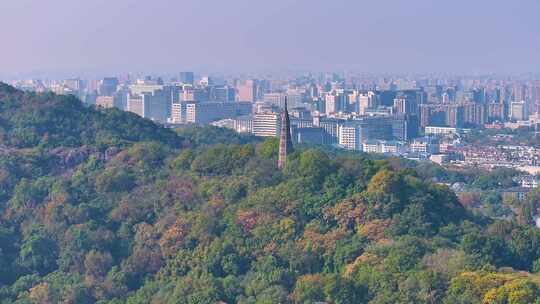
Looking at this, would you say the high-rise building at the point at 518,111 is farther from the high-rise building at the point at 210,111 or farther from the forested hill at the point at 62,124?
the forested hill at the point at 62,124

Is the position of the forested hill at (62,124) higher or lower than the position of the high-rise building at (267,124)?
higher

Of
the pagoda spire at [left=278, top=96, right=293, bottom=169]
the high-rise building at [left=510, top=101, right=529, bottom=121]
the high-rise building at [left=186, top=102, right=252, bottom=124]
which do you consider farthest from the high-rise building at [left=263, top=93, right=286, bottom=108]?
the pagoda spire at [left=278, top=96, right=293, bottom=169]

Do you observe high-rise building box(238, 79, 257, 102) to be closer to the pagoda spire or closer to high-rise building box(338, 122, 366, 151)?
high-rise building box(338, 122, 366, 151)

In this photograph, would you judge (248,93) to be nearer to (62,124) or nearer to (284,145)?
(62,124)

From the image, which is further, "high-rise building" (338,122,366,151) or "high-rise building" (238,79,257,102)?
"high-rise building" (238,79,257,102)

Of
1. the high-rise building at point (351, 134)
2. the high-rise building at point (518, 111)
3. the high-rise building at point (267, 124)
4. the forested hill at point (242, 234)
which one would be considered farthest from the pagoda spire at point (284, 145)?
the high-rise building at point (518, 111)

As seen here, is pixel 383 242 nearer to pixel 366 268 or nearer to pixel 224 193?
pixel 366 268
